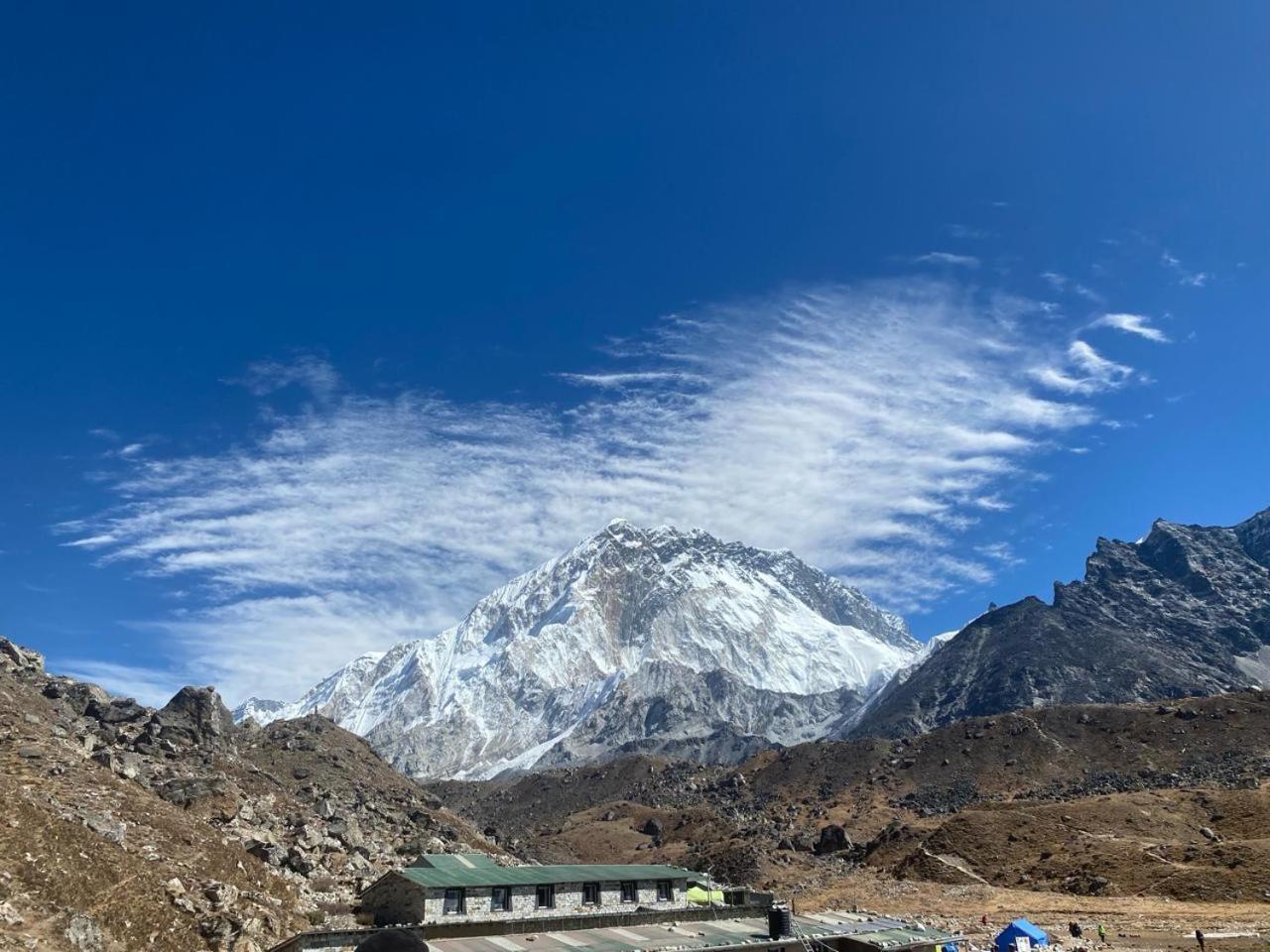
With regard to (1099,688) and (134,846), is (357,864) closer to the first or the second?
(134,846)

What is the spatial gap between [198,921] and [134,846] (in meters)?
8.38

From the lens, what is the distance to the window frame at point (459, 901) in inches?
1426

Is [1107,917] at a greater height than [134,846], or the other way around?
[134,846]

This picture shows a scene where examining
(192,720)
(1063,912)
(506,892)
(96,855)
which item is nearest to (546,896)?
(506,892)

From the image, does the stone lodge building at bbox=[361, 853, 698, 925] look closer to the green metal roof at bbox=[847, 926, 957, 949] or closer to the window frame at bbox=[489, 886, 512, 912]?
the window frame at bbox=[489, 886, 512, 912]

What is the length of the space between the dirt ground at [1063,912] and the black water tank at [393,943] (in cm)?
4972

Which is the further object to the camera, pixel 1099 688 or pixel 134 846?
pixel 1099 688

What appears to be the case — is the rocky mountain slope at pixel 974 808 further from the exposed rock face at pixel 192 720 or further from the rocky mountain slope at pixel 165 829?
the exposed rock face at pixel 192 720

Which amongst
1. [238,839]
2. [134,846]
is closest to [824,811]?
[238,839]

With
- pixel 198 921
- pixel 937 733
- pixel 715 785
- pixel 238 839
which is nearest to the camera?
pixel 198 921

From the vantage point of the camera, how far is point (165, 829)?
50.1 m

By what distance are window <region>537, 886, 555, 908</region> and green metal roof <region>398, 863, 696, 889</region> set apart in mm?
317

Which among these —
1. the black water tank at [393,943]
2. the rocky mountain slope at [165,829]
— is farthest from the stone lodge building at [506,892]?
the black water tank at [393,943]

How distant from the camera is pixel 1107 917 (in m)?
62.7
